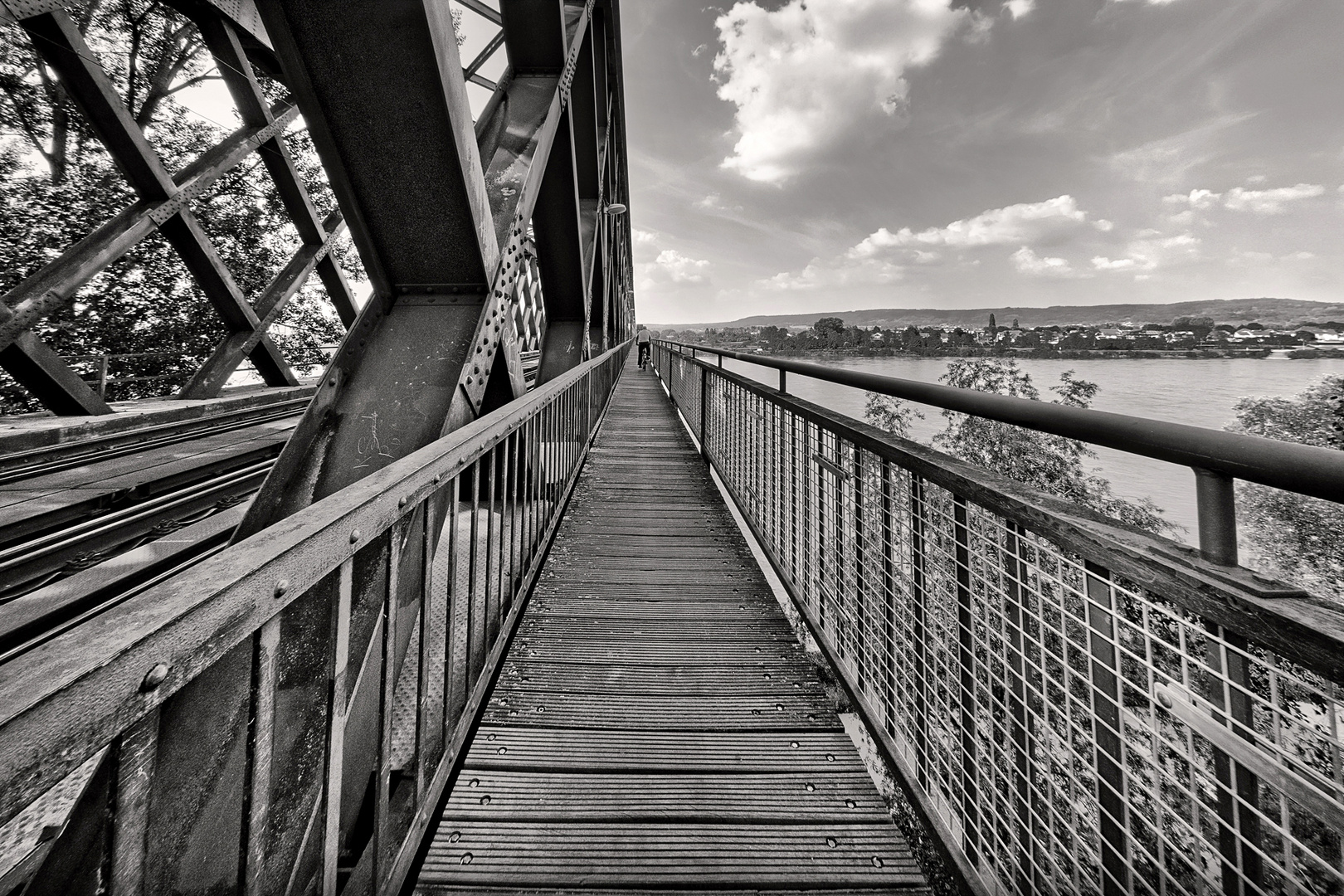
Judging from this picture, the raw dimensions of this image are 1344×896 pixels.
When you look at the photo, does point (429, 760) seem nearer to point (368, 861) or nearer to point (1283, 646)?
point (368, 861)

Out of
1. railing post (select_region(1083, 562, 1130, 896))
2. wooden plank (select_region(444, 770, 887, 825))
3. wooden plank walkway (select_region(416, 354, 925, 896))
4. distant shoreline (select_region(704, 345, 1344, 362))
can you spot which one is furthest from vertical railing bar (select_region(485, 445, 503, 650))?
distant shoreline (select_region(704, 345, 1344, 362))

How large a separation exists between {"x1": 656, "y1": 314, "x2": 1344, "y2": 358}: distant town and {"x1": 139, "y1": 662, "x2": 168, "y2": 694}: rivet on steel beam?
9.04 feet

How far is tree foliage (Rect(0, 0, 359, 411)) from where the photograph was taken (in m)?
6.93

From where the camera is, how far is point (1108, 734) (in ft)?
3.03

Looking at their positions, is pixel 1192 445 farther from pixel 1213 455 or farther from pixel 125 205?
pixel 125 205

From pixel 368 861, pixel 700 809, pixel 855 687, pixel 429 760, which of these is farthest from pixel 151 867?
pixel 855 687

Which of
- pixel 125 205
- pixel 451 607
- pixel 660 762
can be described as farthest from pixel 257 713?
pixel 125 205

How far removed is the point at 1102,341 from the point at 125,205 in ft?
45.6

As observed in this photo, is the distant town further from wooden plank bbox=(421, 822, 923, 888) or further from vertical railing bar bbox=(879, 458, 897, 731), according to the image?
wooden plank bbox=(421, 822, 923, 888)

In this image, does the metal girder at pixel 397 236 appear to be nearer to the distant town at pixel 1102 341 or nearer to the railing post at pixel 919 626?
the railing post at pixel 919 626

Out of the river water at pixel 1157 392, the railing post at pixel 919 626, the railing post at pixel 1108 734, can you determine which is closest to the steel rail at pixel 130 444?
the railing post at pixel 919 626

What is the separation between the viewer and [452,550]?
124 cm

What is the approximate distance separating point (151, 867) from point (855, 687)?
178cm

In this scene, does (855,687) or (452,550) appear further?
(855,687)
